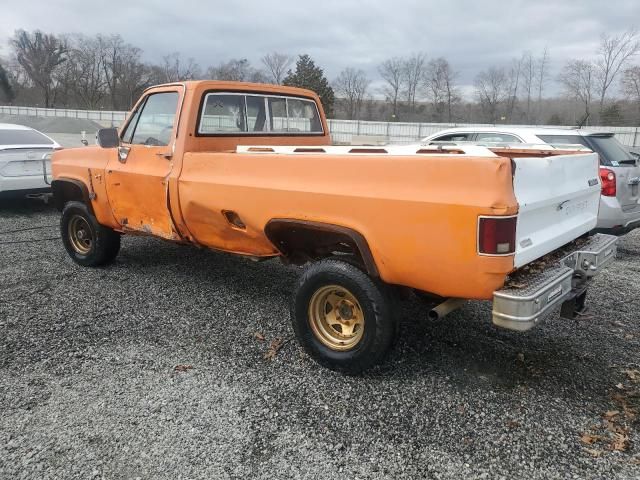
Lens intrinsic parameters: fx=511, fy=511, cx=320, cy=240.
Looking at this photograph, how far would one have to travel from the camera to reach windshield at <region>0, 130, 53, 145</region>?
30.0 feet

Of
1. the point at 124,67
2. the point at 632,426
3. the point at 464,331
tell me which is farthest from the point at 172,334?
the point at 124,67

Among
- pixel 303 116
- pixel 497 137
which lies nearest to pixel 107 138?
pixel 303 116

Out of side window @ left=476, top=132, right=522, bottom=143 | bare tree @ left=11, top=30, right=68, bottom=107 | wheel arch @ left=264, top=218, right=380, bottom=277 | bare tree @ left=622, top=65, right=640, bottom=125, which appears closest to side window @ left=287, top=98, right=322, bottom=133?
wheel arch @ left=264, top=218, right=380, bottom=277

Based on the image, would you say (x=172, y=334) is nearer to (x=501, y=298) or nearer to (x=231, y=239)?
(x=231, y=239)

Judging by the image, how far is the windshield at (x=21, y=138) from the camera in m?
9.16

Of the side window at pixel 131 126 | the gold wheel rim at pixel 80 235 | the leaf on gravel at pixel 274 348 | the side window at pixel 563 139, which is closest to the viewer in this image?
the leaf on gravel at pixel 274 348

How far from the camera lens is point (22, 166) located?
8.79m

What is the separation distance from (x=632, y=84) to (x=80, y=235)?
56265mm

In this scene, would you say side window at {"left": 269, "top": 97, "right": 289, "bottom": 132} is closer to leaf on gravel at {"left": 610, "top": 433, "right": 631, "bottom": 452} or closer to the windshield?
leaf on gravel at {"left": 610, "top": 433, "right": 631, "bottom": 452}

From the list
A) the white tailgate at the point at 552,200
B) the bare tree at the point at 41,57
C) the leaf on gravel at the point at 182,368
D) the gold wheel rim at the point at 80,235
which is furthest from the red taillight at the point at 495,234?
the bare tree at the point at 41,57

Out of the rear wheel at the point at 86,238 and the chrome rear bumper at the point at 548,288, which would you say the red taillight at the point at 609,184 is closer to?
the chrome rear bumper at the point at 548,288

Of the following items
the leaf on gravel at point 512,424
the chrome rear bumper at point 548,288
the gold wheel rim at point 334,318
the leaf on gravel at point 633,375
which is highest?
the chrome rear bumper at point 548,288

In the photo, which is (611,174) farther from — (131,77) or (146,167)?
(131,77)

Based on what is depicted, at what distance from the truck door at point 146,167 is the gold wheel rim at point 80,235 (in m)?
0.99
